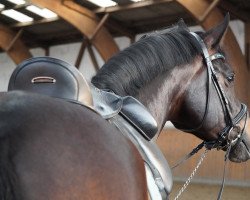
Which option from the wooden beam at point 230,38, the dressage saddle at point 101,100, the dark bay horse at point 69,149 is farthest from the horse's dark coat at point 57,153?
the wooden beam at point 230,38

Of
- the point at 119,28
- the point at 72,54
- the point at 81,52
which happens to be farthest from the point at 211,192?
the point at 72,54

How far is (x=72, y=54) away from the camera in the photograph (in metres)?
14.4

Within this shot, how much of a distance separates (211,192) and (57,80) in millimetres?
6189

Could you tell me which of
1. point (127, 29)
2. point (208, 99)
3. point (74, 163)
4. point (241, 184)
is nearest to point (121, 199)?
point (74, 163)

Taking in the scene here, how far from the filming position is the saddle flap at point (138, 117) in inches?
78.1

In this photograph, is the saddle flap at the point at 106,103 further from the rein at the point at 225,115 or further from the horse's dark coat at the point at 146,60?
the rein at the point at 225,115

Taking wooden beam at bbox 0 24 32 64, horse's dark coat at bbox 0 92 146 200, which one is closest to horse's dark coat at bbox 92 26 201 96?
horse's dark coat at bbox 0 92 146 200

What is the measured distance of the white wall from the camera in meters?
11.4

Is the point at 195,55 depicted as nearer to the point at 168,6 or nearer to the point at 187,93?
the point at 187,93

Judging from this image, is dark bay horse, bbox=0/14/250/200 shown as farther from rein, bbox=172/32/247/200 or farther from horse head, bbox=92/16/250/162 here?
rein, bbox=172/32/247/200

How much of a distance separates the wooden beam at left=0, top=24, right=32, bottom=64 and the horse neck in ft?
41.6

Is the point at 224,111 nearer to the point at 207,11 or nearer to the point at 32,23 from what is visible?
the point at 207,11

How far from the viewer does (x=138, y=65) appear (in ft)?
7.28

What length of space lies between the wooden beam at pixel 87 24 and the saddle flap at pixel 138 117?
1037 centimetres
